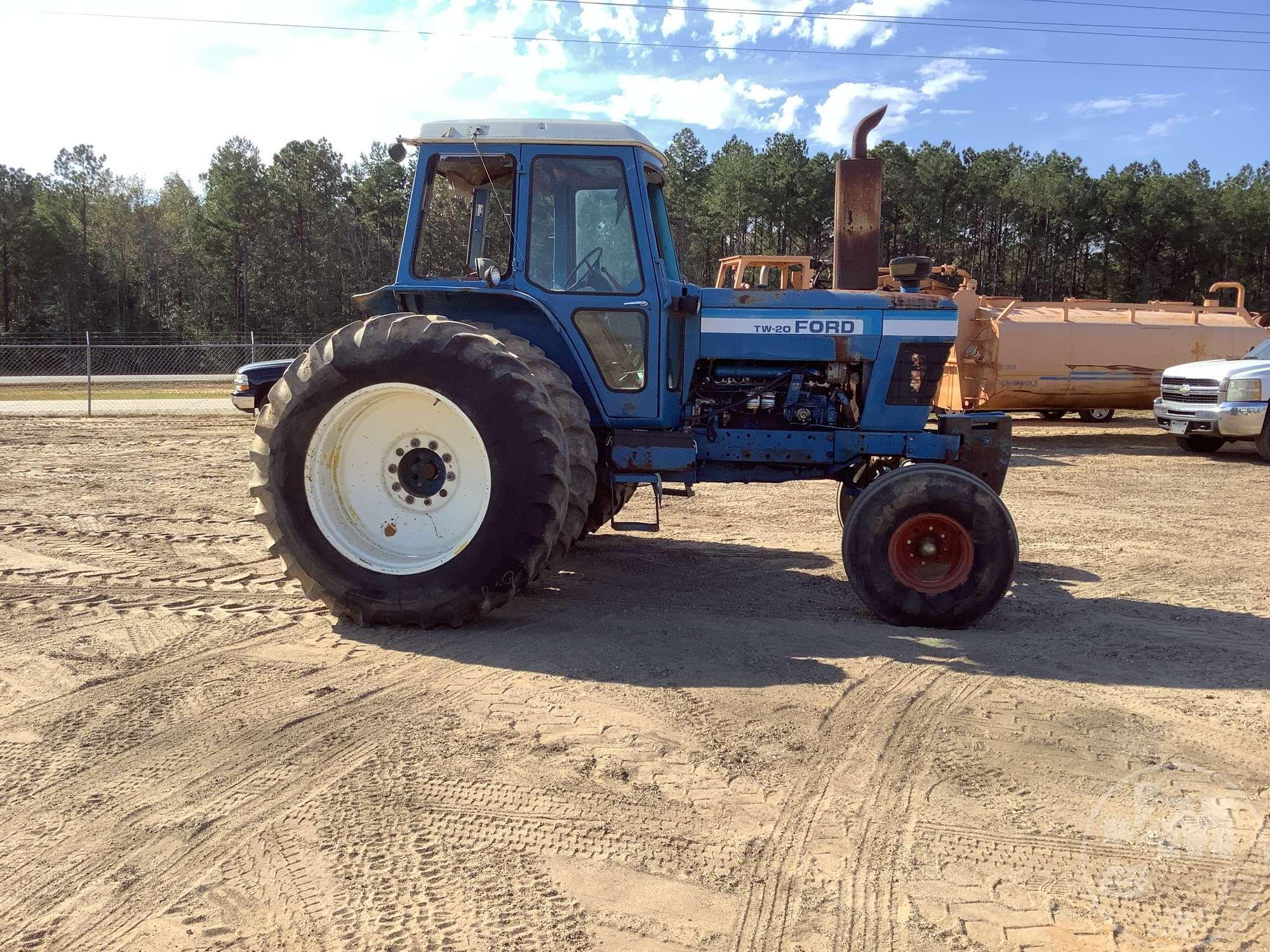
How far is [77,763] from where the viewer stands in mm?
3291

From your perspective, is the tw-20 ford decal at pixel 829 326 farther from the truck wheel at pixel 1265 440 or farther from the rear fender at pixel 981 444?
the truck wheel at pixel 1265 440

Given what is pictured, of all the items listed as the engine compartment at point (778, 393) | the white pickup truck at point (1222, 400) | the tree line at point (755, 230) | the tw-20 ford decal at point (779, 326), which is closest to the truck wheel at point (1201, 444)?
the white pickup truck at point (1222, 400)

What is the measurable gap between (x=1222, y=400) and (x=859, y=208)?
793 centimetres

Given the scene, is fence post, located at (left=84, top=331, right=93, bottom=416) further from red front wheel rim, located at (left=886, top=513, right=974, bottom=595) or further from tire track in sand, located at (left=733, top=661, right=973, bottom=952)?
tire track in sand, located at (left=733, top=661, right=973, bottom=952)

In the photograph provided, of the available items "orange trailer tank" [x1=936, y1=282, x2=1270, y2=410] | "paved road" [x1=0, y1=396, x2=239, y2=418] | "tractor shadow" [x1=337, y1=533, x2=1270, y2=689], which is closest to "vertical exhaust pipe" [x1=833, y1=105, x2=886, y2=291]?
"tractor shadow" [x1=337, y1=533, x2=1270, y2=689]

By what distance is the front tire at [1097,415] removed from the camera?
55.7ft

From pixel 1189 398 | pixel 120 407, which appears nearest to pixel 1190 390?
pixel 1189 398

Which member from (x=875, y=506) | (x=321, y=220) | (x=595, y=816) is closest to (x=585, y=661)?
(x=595, y=816)

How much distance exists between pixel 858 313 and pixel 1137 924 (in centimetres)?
370

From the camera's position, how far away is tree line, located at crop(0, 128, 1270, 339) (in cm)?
4528

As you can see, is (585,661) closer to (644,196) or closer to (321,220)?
(644,196)

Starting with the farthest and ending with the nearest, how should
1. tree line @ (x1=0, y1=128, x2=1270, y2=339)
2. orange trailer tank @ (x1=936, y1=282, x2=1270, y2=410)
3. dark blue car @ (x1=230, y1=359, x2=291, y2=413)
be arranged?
1. tree line @ (x1=0, y1=128, x2=1270, y2=339)
2. dark blue car @ (x1=230, y1=359, x2=291, y2=413)
3. orange trailer tank @ (x1=936, y1=282, x2=1270, y2=410)

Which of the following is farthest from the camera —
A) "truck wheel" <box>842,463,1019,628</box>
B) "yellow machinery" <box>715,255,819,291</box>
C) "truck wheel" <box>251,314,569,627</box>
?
"yellow machinery" <box>715,255,819,291</box>

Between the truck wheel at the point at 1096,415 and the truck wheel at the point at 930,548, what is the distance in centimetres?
1353
